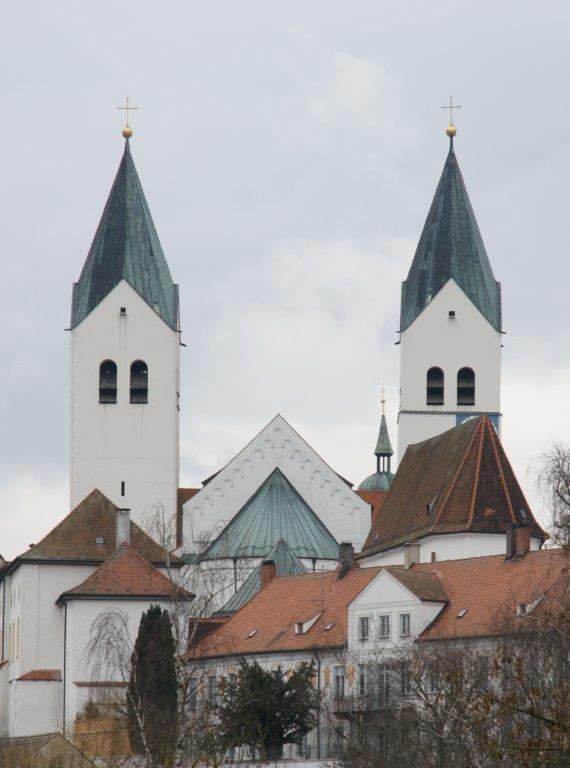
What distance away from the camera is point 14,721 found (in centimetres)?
7656

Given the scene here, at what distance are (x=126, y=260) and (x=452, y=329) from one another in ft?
47.3

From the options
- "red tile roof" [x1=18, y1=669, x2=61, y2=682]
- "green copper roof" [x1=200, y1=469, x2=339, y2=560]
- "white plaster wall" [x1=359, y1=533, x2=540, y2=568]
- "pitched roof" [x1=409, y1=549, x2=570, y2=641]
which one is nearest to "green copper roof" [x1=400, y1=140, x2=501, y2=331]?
"green copper roof" [x1=200, y1=469, x2=339, y2=560]

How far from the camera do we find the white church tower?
99938 millimetres

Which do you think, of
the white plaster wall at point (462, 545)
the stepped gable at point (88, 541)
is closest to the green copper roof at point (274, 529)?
the stepped gable at point (88, 541)

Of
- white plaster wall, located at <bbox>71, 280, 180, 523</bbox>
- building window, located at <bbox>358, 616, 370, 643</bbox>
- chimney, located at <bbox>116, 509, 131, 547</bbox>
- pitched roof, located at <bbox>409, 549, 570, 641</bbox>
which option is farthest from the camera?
white plaster wall, located at <bbox>71, 280, 180, 523</bbox>

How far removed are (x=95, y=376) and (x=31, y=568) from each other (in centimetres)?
2106

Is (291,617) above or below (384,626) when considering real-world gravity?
above

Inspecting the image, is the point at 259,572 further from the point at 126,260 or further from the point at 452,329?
the point at 452,329

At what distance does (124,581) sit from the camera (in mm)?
74375

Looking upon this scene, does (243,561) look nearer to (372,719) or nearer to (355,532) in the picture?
(355,532)

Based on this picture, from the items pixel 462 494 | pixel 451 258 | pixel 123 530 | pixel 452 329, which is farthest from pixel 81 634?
pixel 451 258

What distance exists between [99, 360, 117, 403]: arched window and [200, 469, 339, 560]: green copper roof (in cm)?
767

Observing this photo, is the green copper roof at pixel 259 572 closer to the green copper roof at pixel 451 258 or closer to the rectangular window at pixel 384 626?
the rectangular window at pixel 384 626

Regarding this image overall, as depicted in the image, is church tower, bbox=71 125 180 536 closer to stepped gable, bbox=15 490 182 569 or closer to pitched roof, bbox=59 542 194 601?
stepped gable, bbox=15 490 182 569
